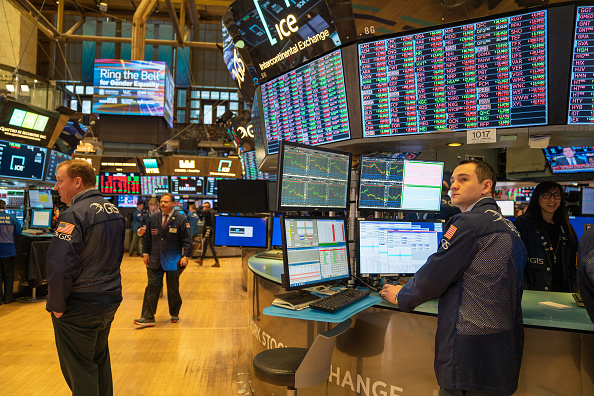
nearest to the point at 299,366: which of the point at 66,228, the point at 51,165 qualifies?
the point at 66,228

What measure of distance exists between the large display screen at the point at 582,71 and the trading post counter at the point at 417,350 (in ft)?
3.98

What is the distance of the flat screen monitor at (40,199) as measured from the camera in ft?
26.1

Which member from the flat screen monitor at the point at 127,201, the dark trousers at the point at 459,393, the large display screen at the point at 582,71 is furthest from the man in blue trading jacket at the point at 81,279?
the flat screen monitor at the point at 127,201

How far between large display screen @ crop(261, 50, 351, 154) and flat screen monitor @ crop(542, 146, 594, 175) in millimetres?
2759

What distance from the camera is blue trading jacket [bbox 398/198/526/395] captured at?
1712mm

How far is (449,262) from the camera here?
177 cm

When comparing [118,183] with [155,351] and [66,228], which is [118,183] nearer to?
[155,351]

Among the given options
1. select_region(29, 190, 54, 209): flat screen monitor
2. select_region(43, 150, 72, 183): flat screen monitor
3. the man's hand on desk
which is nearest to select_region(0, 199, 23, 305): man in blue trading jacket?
select_region(43, 150, 72, 183): flat screen monitor

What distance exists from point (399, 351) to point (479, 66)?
2.01 metres

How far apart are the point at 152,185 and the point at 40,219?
4.25 m

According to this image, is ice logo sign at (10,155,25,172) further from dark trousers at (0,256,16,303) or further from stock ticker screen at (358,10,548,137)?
stock ticker screen at (358,10,548,137)

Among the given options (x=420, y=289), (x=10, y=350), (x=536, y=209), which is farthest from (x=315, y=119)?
(x=10, y=350)

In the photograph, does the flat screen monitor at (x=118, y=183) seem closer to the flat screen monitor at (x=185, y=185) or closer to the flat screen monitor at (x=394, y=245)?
the flat screen monitor at (x=185, y=185)

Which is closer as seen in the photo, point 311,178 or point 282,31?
point 311,178
